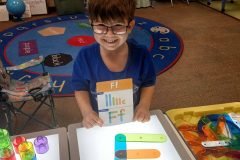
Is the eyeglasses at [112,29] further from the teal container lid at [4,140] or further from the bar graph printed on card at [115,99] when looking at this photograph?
the teal container lid at [4,140]

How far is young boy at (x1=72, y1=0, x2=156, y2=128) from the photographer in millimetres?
990

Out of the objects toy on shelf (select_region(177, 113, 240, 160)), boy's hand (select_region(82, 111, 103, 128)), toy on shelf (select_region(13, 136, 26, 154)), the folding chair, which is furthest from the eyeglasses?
the folding chair

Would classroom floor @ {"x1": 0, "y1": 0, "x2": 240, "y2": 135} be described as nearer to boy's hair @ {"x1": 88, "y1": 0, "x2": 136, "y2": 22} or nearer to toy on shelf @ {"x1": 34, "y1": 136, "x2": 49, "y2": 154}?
toy on shelf @ {"x1": 34, "y1": 136, "x2": 49, "y2": 154}

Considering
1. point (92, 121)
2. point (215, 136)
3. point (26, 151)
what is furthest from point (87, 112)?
point (215, 136)

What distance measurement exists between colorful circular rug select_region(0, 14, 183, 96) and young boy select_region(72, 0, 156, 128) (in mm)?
1297

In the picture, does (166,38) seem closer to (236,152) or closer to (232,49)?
(232,49)

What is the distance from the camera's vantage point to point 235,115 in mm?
1410

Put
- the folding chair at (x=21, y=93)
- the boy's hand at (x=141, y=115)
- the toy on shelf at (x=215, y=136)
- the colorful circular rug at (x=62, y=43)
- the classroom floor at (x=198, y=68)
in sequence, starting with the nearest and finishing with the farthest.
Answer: the boy's hand at (x=141, y=115) < the toy on shelf at (x=215, y=136) < the folding chair at (x=21, y=93) < the classroom floor at (x=198, y=68) < the colorful circular rug at (x=62, y=43)

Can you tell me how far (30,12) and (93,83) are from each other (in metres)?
3.88

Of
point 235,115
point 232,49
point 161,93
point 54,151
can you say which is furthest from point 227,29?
point 54,151

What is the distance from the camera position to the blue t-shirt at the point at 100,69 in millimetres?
1166

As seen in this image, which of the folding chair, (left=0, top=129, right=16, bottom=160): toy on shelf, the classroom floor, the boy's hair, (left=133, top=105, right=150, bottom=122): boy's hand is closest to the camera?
(left=0, top=129, right=16, bottom=160): toy on shelf

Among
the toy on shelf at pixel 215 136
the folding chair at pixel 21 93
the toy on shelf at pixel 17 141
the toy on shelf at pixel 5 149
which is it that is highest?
the toy on shelf at pixel 5 149

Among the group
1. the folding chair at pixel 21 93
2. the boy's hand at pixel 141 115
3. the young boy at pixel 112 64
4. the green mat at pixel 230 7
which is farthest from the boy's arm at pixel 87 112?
the green mat at pixel 230 7
